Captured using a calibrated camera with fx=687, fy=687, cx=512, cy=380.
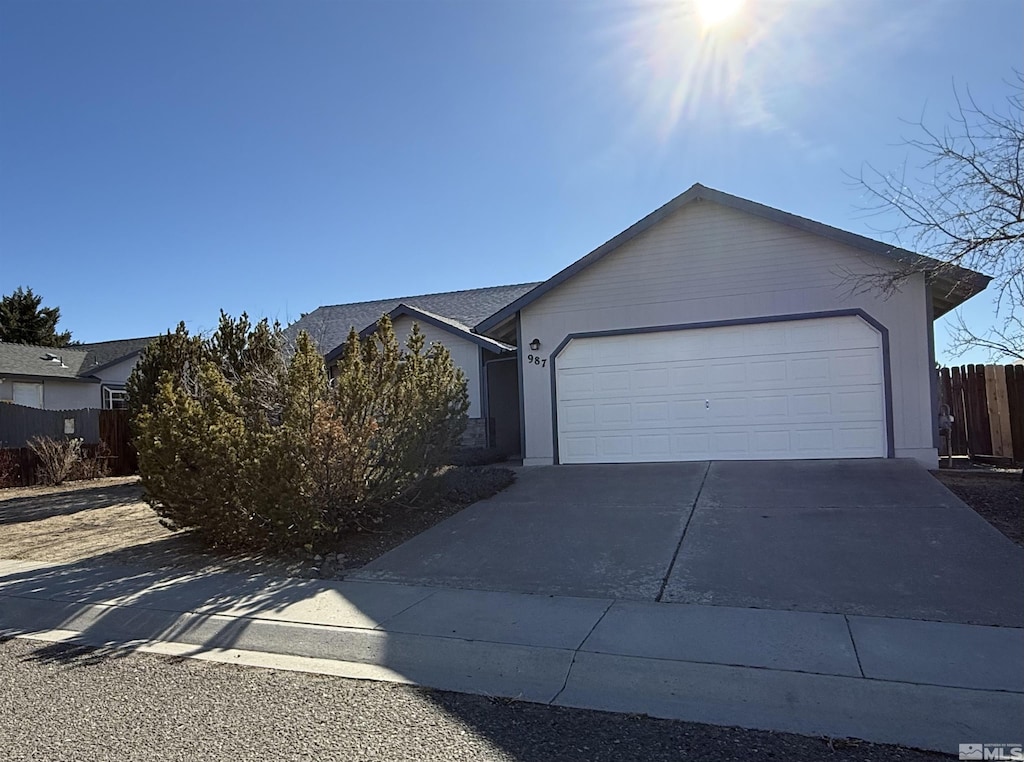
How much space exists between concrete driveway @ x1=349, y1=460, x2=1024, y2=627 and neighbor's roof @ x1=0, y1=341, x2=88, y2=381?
2262 centimetres

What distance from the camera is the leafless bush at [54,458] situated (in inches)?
633

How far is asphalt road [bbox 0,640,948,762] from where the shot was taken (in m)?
3.58

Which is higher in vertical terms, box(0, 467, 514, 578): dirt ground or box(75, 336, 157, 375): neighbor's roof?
box(75, 336, 157, 375): neighbor's roof

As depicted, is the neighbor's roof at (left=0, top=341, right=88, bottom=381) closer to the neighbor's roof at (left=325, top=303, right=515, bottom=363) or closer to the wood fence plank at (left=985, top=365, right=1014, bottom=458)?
the neighbor's roof at (left=325, top=303, right=515, bottom=363)

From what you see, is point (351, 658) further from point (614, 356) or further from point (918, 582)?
point (614, 356)

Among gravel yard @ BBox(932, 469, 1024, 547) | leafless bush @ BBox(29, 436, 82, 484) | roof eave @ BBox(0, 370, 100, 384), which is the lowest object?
gravel yard @ BBox(932, 469, 1024, 547)

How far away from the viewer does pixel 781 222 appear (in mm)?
12062

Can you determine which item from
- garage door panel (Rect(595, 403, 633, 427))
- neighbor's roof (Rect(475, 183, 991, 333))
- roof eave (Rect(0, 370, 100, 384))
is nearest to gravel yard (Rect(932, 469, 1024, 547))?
neighbor's roof (Rect(475, 183, 991, 333))

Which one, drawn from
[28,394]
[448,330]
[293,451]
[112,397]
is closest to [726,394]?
[448,330]

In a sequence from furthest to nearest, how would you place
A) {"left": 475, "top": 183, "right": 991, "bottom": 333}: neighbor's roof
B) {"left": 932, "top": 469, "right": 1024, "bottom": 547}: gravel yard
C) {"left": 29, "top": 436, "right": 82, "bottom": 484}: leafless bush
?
{"left": 29, "top": 436, "right": 82, "bottom": 484}: leafless bush → {"left": 475, "top": 183, "right": 991, "bottom": 333}: neighbor's roof → {"left": 932, "top": 469, "right": 1024, "bottom": 547}: gravel yard

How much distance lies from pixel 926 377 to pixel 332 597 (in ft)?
33.2

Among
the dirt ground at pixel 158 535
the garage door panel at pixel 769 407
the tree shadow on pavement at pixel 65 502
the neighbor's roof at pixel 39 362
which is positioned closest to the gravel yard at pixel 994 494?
the garage door panel at pixel 769 407

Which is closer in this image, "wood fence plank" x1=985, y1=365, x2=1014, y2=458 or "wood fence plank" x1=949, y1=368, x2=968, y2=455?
"wood fence plank" x1=985, y1=365, x2=1014, y2=458

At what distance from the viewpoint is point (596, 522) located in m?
8.45
